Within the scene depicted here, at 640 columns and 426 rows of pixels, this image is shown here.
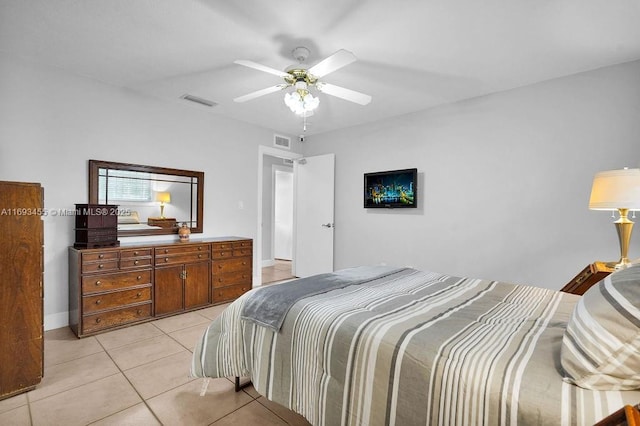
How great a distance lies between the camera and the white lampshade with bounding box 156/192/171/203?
367 cm

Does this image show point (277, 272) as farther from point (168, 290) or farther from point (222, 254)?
point (168, 290)

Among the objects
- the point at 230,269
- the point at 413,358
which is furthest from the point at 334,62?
the point at 230,269

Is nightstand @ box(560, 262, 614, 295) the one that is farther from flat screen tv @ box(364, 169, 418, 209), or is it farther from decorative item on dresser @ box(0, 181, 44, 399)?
decorative item on dresser @ box(0, 181, 44, 399)

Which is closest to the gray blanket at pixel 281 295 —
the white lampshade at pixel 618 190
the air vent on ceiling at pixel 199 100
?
the white lampshade at pixel 618 190

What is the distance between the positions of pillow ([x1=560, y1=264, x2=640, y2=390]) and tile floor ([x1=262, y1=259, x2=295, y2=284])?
4.42 m

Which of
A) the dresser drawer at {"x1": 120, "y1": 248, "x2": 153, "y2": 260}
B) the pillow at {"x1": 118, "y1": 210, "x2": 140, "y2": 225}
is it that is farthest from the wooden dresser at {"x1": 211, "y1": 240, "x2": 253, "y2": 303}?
the pillow at {"x1": 118, "y1": 210, "x2": 140, "y2": 225}

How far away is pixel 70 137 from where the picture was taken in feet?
9.82

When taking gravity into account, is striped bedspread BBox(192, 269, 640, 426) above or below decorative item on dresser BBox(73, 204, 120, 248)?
below

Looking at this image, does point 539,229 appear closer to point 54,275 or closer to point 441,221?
point 441,221

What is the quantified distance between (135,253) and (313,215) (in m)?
2.72

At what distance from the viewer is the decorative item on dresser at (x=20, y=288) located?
187cm

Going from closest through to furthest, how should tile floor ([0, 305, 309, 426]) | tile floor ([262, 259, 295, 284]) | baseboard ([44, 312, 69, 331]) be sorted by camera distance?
tile floor ([0, 305, 309, 426]), baseboard ([44, 312, 69, 331]), tile floor ([262, 259, 295, 284])

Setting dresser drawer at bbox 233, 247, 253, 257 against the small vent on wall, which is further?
the small vent on wall

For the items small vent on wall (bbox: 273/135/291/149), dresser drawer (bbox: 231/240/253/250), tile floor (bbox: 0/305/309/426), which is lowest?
tile floor (bbox: 0/305/309/426)
